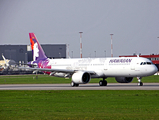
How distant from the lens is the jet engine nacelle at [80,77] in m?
52.3

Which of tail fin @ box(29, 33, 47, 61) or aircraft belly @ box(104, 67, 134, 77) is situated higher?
tail fin @ box(29, 33, 47, 61)

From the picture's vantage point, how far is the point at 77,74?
52938 millimetres

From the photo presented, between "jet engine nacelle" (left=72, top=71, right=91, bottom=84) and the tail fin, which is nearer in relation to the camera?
"jet engine nacelle" (left=72, top=71, right=91, bottom=84)

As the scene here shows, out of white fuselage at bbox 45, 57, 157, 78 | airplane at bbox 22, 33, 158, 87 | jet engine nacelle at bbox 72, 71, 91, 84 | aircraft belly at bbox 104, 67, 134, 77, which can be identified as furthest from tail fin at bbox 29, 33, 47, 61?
aircraft belly at bbox 104, 67, 134, 77

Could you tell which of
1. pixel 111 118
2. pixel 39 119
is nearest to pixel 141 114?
pixel 111 118

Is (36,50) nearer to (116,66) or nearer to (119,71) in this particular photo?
(116,66)

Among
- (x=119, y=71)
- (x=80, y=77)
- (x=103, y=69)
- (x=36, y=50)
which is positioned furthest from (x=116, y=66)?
(x=36, y=50)

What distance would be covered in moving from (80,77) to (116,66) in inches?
221

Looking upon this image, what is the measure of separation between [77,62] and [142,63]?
12.5 metres

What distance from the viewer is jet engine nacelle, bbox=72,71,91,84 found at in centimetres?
5231

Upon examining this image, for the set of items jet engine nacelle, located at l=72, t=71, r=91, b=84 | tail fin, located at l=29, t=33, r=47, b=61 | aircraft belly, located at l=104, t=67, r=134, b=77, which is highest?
tail fin, located at l=29, t=33, r=47, b=61

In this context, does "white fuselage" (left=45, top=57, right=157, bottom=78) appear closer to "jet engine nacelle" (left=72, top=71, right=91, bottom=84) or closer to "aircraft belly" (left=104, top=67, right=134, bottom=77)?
"aircraft belly" (left=104, top=67, right=134, bottom=77)

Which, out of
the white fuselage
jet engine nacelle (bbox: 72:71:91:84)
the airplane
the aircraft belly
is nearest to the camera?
the white fuselage

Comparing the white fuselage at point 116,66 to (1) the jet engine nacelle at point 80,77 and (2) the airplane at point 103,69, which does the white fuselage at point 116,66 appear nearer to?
(2) the airplane at point 103,69
